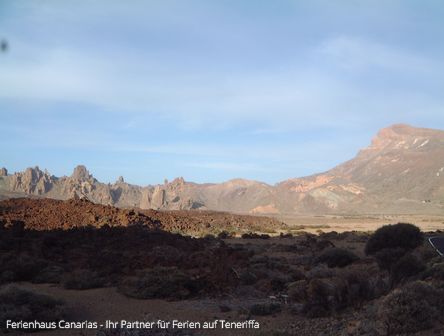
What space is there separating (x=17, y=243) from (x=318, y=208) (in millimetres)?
110297

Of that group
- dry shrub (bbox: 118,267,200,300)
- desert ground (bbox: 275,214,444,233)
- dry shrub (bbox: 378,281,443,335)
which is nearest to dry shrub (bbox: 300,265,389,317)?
dry shrub (bbox: 378,281,443,335)

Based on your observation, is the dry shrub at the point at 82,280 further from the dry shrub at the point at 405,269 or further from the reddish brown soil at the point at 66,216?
the reddish brown soil at the point at 66,216

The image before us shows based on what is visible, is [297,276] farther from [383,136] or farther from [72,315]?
[383,136]

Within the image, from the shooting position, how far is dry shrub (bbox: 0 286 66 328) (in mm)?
10398

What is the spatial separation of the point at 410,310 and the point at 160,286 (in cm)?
768

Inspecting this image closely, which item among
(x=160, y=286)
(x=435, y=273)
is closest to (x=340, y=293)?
(x=435, y=273)

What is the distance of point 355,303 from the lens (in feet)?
36.5

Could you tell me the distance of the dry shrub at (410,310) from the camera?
26.8ft

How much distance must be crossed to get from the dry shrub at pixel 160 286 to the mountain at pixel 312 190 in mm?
92226

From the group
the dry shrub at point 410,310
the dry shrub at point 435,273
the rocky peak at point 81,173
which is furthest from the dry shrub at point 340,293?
the rocky peak at point 81,173

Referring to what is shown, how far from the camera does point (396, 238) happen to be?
18.5m

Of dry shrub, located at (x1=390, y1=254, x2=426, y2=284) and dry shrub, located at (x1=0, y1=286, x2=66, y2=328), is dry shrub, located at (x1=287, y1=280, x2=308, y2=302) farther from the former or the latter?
dry shrub, located at (x1=0, y1=286, x2=66, y2=328)

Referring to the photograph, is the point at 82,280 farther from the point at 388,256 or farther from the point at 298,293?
the point at 388,256

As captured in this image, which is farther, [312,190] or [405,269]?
[312,190]
